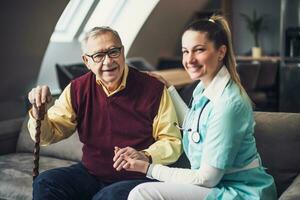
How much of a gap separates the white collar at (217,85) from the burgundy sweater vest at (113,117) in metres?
0.41

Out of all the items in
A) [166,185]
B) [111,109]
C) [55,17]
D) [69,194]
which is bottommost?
[69,194]

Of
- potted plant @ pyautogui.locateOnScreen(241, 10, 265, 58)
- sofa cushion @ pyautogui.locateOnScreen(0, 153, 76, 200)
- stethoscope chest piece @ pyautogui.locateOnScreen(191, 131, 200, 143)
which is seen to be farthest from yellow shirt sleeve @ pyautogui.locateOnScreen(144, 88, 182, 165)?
potted plant @ pyautogui.locateOnScreen(241, 10, 265, 58)

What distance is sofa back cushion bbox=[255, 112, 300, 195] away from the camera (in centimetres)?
205

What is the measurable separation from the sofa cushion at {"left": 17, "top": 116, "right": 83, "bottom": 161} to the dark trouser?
0.61 metres

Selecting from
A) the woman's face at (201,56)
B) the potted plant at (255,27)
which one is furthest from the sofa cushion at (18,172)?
the potted plant at (255,27)

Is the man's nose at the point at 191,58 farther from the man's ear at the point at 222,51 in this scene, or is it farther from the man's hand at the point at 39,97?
the man's hand at the point at 39,97

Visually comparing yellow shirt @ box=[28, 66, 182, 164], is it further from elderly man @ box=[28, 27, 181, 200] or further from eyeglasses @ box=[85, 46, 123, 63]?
eyeglasses @ box=[85, 46, 123, 63]

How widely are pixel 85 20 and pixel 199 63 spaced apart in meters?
3.81

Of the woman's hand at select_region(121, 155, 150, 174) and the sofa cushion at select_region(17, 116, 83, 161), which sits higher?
the woman's hand at select_region(121, 155, 150, 174)

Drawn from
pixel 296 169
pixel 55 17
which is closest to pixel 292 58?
pixel 55 17

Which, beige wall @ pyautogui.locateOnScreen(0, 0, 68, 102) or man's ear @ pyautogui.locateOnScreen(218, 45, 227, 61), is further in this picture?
beige wall @ pyautogui.locateOnScreen(0, 0, 68, 102)

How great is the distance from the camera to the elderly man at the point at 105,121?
1987mm

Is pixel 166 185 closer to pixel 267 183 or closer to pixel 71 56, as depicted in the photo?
pixel 267 183

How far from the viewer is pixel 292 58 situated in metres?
5.38
